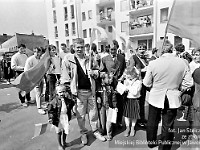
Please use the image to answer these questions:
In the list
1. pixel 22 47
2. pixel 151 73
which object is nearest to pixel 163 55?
pixel 151 73

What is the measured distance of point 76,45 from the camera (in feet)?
9.54

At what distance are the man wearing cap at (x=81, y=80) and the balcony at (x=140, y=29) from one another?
16.5m

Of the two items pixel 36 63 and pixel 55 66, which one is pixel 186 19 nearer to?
pixel 55 66

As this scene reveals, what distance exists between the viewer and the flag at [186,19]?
2547 millimetres

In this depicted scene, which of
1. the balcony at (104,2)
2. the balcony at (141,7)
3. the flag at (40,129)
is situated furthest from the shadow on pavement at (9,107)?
the balcony at (104,2)

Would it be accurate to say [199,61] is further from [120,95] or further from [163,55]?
[120,95]

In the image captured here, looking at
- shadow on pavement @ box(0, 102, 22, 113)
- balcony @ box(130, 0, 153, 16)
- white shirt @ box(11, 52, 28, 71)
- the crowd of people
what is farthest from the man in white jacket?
balcony @ box(130, 0, 153, 16)

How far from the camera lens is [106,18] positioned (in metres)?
23.5

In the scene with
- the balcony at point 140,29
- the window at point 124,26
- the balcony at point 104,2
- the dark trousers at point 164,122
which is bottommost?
the dark trousers at point 164,122

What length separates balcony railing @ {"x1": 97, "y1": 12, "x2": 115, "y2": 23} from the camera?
22656 millimetres

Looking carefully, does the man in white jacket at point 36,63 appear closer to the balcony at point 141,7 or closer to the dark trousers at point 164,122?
the dark trousers at point 164,122

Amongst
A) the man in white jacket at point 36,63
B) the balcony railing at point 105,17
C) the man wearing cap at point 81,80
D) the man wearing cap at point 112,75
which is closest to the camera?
the man wearing cap at point 81,80

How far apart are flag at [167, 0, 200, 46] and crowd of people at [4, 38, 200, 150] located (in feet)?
1.16

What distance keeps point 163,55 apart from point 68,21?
2778 centimetres
